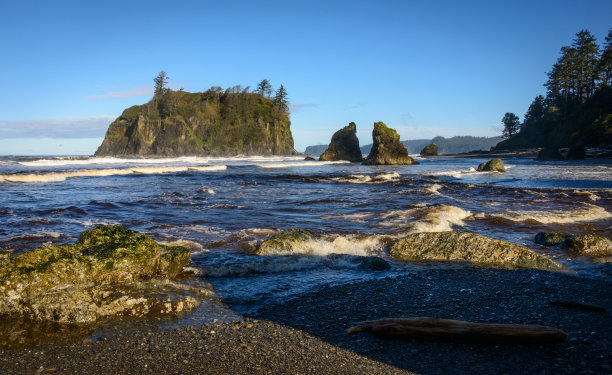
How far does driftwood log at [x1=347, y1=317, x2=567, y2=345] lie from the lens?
330 cm

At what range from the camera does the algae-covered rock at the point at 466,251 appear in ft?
20.9

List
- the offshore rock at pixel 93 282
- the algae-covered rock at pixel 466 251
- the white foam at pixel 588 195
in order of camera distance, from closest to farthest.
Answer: the offshore rock at pixel 93 282, the algae-covered rock at pixel 466 251, the white foam at pixel 588 195

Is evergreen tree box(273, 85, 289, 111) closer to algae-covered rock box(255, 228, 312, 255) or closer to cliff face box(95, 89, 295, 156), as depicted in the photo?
cliff face box(95, 89, 295, 156)

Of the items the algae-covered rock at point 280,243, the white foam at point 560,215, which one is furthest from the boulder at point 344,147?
the algae-covered rock at point 280,243

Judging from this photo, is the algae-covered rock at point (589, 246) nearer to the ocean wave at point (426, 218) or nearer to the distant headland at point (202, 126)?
the ocean wave at point (426, 218)

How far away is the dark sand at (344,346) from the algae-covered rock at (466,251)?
5.11 ft

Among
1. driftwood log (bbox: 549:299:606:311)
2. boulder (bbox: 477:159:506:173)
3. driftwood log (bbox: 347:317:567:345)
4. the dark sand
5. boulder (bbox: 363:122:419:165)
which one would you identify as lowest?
the dark sand

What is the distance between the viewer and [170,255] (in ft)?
18.8

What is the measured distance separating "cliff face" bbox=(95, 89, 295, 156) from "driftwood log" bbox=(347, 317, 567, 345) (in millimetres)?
95757

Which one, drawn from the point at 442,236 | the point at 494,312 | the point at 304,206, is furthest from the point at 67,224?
the point at 494,312

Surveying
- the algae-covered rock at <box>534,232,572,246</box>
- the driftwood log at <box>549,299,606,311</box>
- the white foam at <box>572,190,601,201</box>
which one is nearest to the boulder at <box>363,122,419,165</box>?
the white foam at <box>572,190,601,201</box>

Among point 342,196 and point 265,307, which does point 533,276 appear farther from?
point 342,196

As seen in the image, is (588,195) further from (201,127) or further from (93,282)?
(201,127)

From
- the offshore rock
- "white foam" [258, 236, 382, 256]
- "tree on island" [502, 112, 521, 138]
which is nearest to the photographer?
the offshore rock
